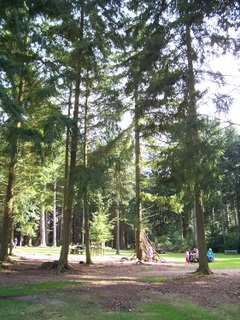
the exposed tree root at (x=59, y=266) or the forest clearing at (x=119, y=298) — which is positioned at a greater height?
the exposed tree root at (x=59, y=266)

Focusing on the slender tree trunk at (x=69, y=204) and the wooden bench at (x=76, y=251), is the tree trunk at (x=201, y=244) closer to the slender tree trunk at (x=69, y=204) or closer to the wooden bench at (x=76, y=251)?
the slender tree trunk at (x=69, y=204)

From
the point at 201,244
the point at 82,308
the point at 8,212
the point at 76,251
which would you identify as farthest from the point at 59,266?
the point at 76,251

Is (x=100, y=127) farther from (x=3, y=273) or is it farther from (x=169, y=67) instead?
(x=3, y=273)

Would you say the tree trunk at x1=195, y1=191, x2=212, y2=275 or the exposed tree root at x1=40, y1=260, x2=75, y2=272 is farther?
the exposed tree root at x1=40, y1=260, x2=75, y2=272

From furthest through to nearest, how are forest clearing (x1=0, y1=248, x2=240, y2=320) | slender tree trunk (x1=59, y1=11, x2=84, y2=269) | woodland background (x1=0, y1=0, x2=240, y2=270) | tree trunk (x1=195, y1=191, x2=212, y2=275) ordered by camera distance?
slender tree trunk (x1=59, y1=11, x2=84, y2=269) < tree trunk (x1=195, y1=191, x2=212, y2=275) < woodland background (x1=0, y1=0, x2=240, y2=270) < forest clearing (x1=0, y1=248, x2=240, y2=320)

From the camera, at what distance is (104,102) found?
49.8 ft

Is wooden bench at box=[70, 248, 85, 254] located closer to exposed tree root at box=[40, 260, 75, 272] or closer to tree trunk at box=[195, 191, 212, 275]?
exposed tree root at box=[40, 260, 75, 272]

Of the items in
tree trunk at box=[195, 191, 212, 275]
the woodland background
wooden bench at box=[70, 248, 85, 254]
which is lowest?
wooden bench at box=[70, 248, 85, 254]

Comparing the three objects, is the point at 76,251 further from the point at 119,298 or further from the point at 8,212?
the point at 119,298

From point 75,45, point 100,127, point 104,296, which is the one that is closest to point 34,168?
point 100,127

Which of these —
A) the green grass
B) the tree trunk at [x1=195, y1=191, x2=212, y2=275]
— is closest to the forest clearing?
the green grass

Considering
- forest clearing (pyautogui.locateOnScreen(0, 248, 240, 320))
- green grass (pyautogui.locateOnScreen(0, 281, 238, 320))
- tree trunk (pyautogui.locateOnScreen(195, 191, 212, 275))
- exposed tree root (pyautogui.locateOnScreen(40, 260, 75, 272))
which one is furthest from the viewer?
exposed tree root (pyautogui.locateOnScreen(40, 260, 75, 272))

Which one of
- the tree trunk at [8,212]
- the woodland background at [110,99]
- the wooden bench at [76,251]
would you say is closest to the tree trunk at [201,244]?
the woodland background at [110,99]

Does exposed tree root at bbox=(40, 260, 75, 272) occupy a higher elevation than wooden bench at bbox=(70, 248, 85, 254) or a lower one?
higher
